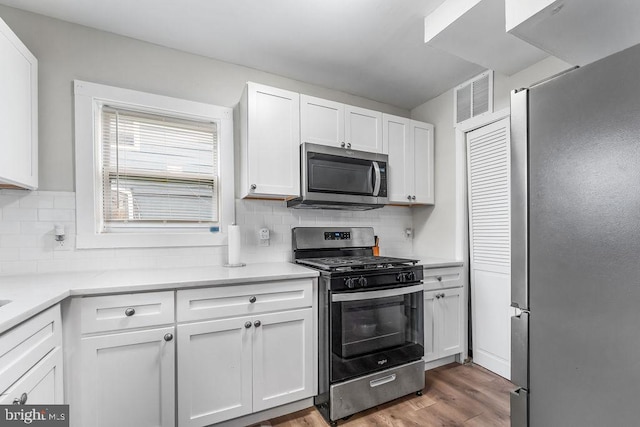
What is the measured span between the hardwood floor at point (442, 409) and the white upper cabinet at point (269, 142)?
59.5 inches

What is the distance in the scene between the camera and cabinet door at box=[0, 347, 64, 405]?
1.03 m

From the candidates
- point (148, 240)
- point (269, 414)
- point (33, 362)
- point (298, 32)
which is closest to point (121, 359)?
point (33, 362)

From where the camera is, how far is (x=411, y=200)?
2.83 meters

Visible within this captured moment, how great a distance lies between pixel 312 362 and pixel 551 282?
149cm

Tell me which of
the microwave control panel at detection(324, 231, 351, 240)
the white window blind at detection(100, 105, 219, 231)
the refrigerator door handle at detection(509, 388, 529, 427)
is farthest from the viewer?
the microwave control panel at detection(324, 231, 351, 240)

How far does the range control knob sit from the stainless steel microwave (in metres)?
0.68

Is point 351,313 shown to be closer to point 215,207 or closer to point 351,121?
point 215,207

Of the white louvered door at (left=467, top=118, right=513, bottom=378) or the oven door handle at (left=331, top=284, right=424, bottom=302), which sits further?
the white louvered door at (left=467, top=118, right=513, bottom=378)

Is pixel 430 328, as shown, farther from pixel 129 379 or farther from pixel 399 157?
pixel 129 379

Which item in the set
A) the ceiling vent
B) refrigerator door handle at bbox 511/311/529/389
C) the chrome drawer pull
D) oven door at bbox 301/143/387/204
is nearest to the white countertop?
oven door at bbox 301/143/387/204

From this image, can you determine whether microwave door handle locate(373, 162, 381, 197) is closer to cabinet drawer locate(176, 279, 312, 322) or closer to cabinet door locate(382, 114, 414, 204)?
cabinet door locate(382, 114, 414, 204)

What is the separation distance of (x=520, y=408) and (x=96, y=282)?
192 cm

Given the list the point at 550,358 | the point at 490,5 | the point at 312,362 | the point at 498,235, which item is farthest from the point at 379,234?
the point at 550,358

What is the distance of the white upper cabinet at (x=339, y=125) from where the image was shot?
7.78 ft
